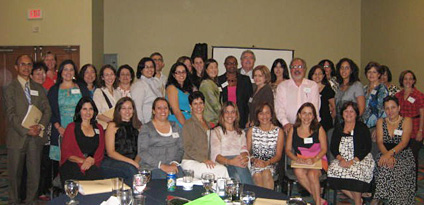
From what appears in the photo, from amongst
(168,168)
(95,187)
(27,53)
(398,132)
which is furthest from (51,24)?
(398,132)

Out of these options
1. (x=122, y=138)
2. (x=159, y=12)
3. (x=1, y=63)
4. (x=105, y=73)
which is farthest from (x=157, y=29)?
(x=122, y=138)

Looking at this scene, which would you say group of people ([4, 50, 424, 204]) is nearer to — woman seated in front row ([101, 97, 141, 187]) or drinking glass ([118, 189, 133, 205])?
woman seated in front row ([101, 97, 141, 187])

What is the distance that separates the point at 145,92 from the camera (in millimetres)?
4750

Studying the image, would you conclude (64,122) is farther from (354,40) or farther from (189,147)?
(354,40)

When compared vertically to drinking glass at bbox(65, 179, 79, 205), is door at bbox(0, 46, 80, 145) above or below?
above

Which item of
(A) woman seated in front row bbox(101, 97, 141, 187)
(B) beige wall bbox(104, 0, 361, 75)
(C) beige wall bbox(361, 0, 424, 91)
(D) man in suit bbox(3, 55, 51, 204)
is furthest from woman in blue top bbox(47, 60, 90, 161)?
(C) beige wall bbox(361, 0, 424, 91)

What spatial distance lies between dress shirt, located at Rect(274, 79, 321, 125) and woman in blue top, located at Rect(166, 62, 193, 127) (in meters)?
1.12

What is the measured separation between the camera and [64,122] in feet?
14.9

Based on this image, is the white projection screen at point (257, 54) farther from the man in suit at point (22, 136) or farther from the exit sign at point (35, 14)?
the man in suit at point (22, 136)

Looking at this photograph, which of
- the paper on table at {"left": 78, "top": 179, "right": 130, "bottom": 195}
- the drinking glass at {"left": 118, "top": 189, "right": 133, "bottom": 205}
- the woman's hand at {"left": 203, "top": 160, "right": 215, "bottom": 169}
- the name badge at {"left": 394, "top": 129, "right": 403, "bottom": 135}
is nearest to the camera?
the drinking glass at {"left": 118, "top": 189, "right": 133, "bottom": 205}

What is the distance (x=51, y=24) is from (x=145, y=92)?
425cm

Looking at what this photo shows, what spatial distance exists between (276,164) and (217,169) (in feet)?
2.73

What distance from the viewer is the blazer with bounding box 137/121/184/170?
3.83m

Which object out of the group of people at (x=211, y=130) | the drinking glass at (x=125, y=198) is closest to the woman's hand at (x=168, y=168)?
the group of people at (x=211, y=130)
